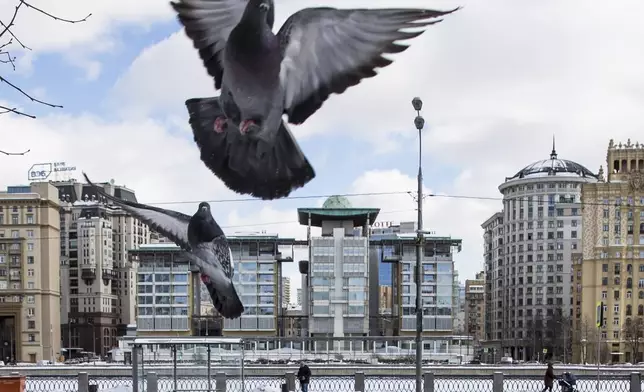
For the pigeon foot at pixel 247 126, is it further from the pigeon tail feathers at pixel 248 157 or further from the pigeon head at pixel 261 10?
the pigeon head at pixel 261 10

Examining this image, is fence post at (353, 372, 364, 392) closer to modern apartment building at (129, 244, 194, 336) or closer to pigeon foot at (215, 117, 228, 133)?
modern apartment building at (129, 244, 194, 336)

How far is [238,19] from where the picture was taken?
6.83 metres

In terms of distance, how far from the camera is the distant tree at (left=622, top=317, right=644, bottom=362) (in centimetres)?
4609

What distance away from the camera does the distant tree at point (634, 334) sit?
46.1 meters

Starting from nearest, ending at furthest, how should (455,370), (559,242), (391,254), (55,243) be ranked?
(455,370) → (391,254) → (55,243) → (559,242)

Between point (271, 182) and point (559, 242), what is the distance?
189 ft

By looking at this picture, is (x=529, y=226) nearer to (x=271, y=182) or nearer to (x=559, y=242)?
(x=559, y=242)

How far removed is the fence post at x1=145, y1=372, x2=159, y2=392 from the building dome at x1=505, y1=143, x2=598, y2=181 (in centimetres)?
5728

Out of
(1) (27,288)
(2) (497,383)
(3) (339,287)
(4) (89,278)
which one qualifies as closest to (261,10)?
(2) (497,383)

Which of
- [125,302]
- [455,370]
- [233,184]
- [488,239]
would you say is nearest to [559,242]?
[488,239]

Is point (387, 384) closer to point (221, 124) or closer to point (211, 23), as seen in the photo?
point (221, 124)

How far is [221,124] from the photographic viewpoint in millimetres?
7160

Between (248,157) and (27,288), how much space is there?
151 feet

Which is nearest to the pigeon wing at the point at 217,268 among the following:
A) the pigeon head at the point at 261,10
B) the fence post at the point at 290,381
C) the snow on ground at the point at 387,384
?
the pigeon head at the point at 261,10
